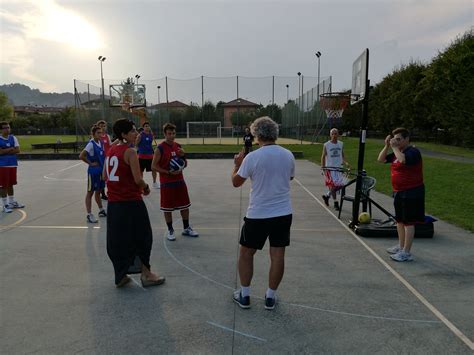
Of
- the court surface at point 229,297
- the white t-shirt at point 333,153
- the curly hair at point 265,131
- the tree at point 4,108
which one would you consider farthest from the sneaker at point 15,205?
the tree at point 4,108

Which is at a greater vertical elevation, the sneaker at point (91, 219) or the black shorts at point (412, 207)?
the black shorts at point (412, 207)

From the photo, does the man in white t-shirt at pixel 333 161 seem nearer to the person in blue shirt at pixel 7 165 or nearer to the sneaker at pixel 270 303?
the sneaker at pixel 270 303

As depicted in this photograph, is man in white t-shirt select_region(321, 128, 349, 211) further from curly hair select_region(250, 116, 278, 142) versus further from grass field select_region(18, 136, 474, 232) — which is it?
curly hair select_region(250, 116, 278, 142)

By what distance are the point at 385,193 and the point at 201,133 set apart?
2389 centimetres

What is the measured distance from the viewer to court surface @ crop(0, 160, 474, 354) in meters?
3.14

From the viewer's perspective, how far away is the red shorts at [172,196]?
5922 millimetres

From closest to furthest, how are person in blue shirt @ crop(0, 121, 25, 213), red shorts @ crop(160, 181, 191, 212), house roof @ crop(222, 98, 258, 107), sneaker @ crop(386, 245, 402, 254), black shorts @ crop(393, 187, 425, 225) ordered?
black shorts @ crop(393, 187, 425, 225), sneaker @ crop(386, 245, 402, 254), red shorts @ crop(160, 181, 191, 212), person in blue shirt @ crop(0, 121, 25, 213), house roof @ crop(222, 98, 258, 107)

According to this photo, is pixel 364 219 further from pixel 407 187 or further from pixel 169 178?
pixel 169 178

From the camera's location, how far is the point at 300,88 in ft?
106

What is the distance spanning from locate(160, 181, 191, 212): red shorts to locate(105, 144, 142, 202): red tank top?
5.85 feet

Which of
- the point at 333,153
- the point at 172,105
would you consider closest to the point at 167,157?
the point at 333,153

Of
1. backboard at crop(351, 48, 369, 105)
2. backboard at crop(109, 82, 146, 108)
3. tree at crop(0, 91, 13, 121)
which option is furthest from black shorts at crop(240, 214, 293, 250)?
tree at crop(0, 91, 13, 121)

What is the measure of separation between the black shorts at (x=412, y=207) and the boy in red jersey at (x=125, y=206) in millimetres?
3270

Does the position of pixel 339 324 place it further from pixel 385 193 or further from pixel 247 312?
pixel 385 193
